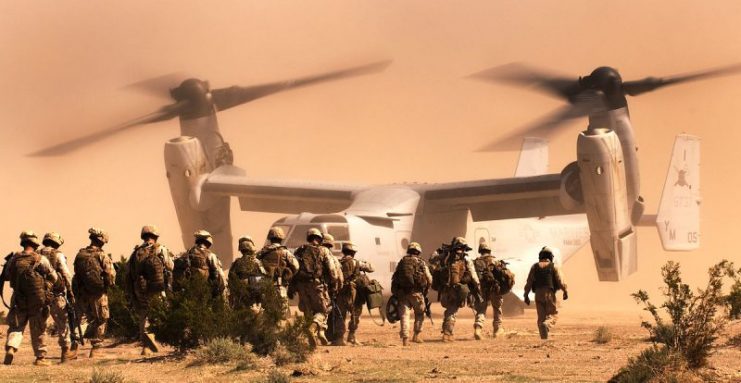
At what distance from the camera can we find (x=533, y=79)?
3562 centimetres

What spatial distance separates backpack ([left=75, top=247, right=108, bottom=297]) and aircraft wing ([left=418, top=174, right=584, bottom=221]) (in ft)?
64.8

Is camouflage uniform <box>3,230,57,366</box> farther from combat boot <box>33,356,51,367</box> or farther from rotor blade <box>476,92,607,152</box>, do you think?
rotor blade <box>476,92,607,152</box>

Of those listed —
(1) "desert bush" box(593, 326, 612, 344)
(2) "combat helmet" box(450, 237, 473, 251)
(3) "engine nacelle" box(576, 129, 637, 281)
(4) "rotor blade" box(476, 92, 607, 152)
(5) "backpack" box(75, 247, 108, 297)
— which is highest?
(4) "rotor blade" box(476, 92, 607, 152)

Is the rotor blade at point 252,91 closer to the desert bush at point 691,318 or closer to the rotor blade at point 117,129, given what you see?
the rotor blade at point 117,129

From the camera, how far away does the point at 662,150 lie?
86.0 m

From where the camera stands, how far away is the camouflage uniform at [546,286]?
19.6 meters

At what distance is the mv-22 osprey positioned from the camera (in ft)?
100

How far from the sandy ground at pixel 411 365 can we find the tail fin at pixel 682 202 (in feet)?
61.0

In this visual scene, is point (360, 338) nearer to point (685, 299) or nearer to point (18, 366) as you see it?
point (18, 366)

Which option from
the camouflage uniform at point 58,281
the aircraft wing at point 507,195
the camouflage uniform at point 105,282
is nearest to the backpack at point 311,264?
the camouflage uniform at point 105,282

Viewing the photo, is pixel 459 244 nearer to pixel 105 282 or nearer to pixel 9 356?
pixel 105 282

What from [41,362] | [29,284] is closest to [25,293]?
[29,284]

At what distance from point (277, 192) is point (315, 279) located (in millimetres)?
20046

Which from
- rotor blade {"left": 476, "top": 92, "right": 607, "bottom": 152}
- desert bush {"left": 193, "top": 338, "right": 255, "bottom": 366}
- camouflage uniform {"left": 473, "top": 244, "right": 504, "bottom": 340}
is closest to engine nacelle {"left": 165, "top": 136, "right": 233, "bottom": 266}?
rotor blade {"left": 476, "top": 92, "right": 607, "bottom": 152}
